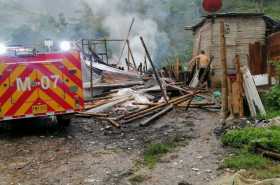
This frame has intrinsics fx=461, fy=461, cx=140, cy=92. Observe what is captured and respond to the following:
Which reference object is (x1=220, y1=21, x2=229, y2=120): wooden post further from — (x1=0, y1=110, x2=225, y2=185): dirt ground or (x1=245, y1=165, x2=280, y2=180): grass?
(x1=245, y1=165, x2=280, y2=180): grass

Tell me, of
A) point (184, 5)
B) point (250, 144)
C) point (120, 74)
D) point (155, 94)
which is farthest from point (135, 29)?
point (250, 144)

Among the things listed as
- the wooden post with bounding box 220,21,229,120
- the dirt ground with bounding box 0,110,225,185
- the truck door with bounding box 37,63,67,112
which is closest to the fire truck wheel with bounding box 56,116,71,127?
the dirt ground with bounding box 0,110,225,185

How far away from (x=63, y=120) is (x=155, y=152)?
3608mm

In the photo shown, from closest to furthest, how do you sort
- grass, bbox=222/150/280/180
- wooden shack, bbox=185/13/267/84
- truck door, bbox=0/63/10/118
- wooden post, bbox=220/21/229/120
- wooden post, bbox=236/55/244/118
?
grass, bbox=222/150/280/180 < truck door, bbox=0/63/10/118 < wooden post, bbox=220/21/229/120 < wooden post, bbox=236/55/244/118 < wooden shack, bbox=185/13/267/84

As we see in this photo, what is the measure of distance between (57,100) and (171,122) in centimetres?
297

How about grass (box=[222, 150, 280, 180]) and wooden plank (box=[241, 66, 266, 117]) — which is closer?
grass (box=[222, 150, 280, 180])

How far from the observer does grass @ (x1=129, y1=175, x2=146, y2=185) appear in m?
6.66

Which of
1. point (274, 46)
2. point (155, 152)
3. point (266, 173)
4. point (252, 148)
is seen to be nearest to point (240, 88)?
point (252, 148)

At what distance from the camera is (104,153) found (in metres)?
8.62

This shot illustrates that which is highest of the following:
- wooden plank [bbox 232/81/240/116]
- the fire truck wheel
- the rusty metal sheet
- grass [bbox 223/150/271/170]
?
the rusty metal sheet

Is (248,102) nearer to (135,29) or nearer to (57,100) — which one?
(57,100)

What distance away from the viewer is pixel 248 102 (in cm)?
1084

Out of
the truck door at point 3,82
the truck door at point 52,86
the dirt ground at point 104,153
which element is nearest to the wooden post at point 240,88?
the dirt ground at point 104,153

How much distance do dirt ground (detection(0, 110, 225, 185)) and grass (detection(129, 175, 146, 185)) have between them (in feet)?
0.15
